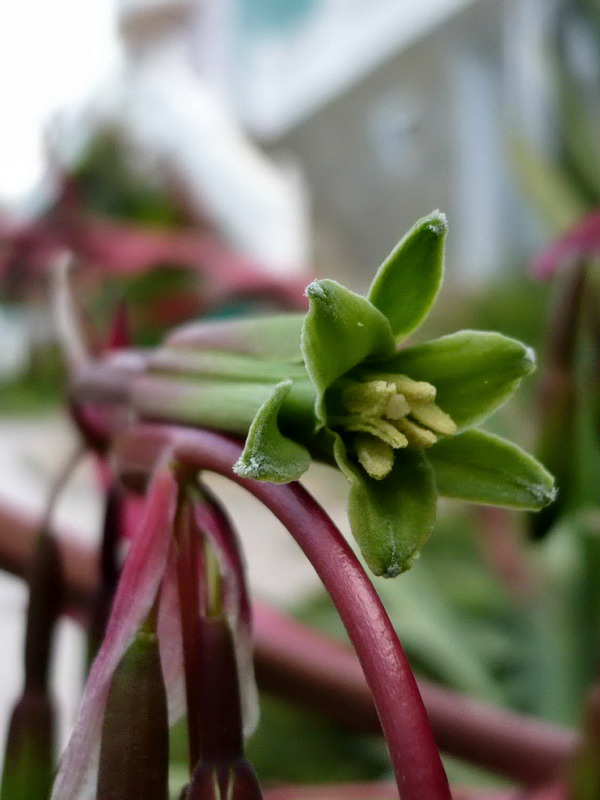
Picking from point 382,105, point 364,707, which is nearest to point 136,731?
point 364,707

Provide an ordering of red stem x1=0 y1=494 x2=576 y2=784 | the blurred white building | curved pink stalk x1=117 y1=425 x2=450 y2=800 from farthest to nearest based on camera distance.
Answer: the blurred white building, red stem x1=0 y1=494 x2=576 y2=784, curved pink stalk x1=117 y1=425 x2=450 y2=800

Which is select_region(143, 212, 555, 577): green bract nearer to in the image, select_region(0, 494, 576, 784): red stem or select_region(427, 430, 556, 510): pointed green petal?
select_region(427, 430, 556, 510): pointed green petal

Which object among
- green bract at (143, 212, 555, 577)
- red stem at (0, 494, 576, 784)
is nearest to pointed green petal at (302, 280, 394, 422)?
green bract at (143, 212, 555, 577)

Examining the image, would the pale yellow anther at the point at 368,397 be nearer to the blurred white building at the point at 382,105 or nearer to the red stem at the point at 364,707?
the red stem at the point at 364,707

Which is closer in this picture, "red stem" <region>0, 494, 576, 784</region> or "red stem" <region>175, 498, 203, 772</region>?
"red stem" <region>175, 498, 203, 772</region>

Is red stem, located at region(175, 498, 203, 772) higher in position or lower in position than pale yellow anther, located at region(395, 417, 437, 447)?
lower

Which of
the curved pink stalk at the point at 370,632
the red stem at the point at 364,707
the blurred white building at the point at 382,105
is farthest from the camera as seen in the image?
the blurred white building at the point at 382,105

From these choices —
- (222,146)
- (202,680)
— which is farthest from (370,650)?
(222,146)

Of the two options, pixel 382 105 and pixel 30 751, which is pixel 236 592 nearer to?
pixel 30 751

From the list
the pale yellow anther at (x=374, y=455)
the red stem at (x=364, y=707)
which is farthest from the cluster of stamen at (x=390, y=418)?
the red stem at (x=364, y=707)
